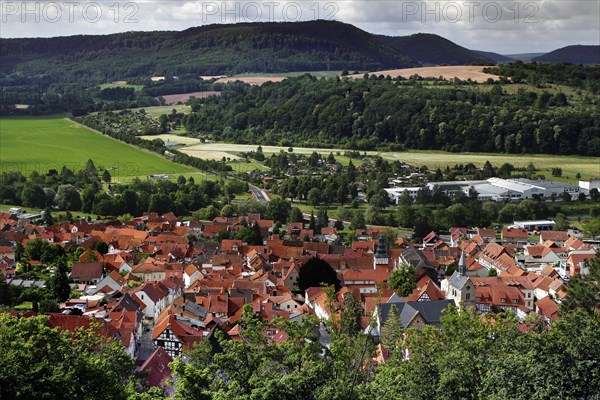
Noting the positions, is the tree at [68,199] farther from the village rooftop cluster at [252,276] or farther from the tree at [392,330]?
the tree at [392,330]

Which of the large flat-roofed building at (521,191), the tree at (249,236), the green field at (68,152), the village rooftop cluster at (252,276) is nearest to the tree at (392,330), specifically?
the village rooftop cluster at (252,276)

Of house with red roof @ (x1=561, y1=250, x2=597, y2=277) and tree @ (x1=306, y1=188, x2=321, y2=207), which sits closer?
house with red roof @ (x1=561, y1=250, x2=597, y2=277)

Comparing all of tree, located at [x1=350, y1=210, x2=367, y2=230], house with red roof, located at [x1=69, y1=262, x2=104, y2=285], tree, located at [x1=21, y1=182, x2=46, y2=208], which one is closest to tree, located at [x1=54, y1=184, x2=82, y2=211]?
tree, located at [x1=21, y1=182, x2=46, y2=208]

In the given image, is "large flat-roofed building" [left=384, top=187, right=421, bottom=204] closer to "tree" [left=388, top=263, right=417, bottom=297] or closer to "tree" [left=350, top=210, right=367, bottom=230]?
"tree" [left=350, top=210, right=367, bottom=230]

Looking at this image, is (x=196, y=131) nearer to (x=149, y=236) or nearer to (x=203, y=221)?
(x=203, y=221)

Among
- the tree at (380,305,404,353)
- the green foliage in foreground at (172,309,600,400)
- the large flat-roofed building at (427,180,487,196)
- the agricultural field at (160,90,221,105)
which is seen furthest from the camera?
the agricultural field at (160,90,221,105)

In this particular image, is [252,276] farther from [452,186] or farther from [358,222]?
[452,186]
